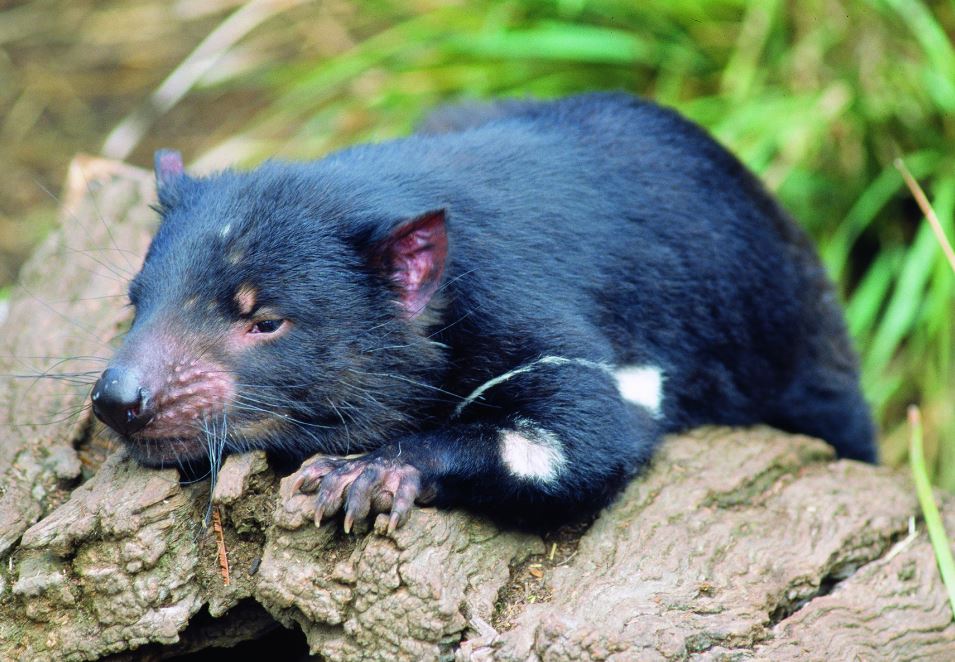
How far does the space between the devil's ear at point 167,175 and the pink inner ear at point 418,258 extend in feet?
2.27

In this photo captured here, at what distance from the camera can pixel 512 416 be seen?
9.30ft

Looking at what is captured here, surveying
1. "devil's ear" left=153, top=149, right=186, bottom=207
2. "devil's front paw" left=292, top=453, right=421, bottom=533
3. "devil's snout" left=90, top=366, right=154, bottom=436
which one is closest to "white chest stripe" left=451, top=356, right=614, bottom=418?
"devil's front paw" left=292, top=453, right=421, bottom=533

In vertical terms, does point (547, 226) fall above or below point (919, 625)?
above

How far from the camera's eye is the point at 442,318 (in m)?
2.87

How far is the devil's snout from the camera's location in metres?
2.53

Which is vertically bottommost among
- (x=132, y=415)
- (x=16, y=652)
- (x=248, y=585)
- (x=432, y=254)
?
(x=16, y=652)

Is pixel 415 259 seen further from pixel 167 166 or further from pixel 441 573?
pixel 167 166

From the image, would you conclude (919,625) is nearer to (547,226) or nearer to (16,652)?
(547,226)

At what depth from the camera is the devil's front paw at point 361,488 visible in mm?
2541

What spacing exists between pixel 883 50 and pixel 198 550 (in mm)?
4102

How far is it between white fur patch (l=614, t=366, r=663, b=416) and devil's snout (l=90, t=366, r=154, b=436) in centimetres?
123

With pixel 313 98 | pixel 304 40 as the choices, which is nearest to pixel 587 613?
pixel 313 98

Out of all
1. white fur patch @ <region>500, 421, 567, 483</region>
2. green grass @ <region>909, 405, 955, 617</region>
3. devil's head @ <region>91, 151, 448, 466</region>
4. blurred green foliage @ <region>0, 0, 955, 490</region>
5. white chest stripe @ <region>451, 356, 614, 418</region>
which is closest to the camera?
devil's head @ <region>91, 151, 448, 466</region>

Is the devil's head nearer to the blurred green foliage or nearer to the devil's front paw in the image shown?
the devil's front paw
